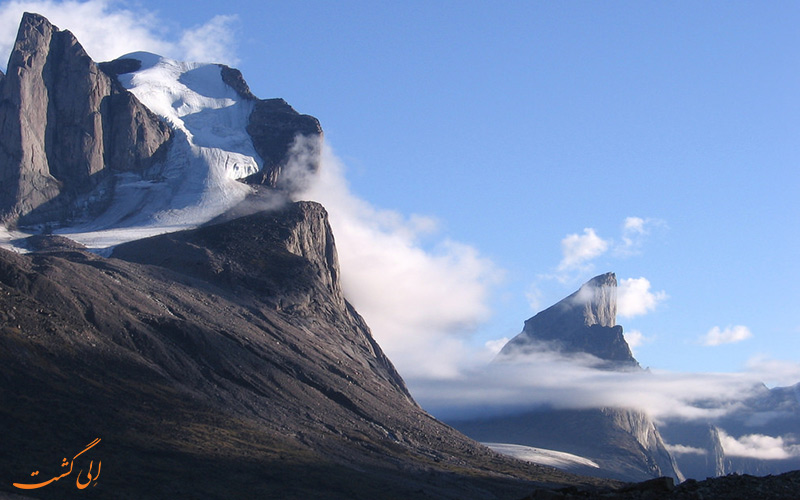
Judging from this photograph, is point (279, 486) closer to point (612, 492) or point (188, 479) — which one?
point (188, 479)

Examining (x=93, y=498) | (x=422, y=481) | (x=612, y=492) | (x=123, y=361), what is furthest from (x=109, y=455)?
(x=612, y=492)

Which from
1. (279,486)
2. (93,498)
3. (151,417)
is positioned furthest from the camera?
(151,417)

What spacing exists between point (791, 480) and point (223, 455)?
114846 millimetres

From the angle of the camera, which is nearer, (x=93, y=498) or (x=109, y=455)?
(x=93, y=498)

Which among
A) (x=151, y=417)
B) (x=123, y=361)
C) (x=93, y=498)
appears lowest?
(x=93, y=498)

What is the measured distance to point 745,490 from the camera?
2382 inches

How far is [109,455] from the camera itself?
14562 centimetres

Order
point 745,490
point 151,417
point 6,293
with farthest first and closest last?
point 6,293 → point 151,417 → point 745,490

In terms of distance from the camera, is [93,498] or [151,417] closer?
[93,498]

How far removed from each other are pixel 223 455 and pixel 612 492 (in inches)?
4311

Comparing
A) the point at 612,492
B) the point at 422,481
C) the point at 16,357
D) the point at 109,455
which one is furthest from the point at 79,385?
the point at 612,492

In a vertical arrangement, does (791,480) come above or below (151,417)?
below

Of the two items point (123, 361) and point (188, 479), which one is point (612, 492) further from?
point (123, 361)

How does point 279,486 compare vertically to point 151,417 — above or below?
below
